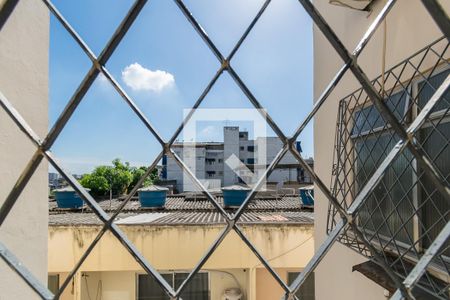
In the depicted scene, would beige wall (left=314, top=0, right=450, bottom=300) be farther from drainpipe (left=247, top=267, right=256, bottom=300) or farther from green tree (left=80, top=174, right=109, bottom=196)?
green tree (left=80, top=174, right=109, bottom=196)

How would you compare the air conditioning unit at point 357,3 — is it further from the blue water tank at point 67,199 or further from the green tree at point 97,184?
the green tree at point 97,184

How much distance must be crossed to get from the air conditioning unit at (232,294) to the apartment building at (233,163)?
1.97 m

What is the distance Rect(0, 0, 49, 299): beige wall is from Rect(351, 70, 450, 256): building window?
5.71ft

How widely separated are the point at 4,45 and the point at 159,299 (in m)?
4.39

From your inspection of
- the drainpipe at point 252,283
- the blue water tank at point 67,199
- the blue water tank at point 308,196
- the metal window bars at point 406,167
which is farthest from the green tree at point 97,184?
the metal window bars at point 406,167

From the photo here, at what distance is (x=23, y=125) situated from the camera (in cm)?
52

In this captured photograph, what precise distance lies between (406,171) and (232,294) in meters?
3.78

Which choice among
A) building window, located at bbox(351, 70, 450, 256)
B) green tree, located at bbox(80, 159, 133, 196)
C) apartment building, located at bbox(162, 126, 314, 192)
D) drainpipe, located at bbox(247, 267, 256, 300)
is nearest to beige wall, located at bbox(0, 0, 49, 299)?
building window, located at bbox(351, 70, 450, 256)

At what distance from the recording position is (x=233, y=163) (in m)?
6.73

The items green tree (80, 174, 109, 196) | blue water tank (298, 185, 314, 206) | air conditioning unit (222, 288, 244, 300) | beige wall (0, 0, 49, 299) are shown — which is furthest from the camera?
green tree (80, 174, 109, 196)

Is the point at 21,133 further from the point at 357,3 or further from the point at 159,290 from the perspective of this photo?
the point at 159,290

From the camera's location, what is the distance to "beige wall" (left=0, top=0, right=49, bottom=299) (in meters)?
1.14

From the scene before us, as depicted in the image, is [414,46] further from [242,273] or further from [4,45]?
[242,273]

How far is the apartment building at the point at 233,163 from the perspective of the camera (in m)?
6.54
